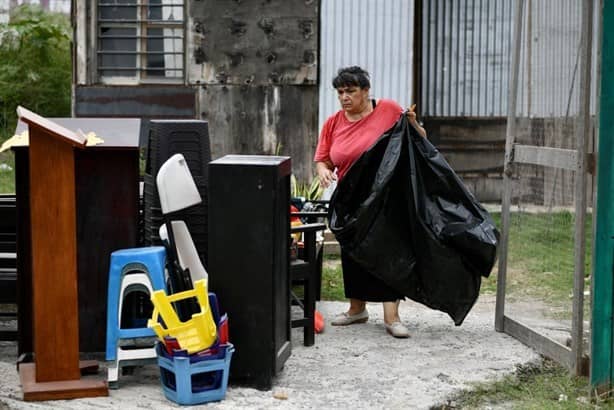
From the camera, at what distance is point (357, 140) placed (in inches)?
281

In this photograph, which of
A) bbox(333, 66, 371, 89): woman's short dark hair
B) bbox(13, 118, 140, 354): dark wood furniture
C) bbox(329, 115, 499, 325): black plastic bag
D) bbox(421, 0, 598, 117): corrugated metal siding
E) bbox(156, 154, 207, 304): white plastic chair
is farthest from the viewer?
bbox(421, 0, 598, 117): corrugated metal siding

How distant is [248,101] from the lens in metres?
12.1

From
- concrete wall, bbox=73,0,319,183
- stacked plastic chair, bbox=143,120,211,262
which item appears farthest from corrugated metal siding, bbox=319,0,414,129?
stacked plastic chair, bbox=143,120,211,262

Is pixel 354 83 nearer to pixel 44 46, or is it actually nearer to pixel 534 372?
pixel 534 372

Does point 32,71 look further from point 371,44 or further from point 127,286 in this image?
point 127,286

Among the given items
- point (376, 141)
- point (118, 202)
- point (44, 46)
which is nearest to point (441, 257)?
point (376, 141)

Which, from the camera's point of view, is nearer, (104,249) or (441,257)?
(104,249)

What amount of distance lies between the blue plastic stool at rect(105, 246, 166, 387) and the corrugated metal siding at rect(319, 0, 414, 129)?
6.60m

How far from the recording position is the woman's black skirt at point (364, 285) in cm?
714

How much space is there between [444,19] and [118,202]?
311 inches

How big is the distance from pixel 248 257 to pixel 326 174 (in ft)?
5.24

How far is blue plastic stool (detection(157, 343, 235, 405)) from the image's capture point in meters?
5.34

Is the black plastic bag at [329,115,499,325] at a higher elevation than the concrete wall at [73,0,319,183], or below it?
below

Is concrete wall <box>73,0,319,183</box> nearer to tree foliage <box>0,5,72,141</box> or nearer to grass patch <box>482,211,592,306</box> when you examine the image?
tree foliage <box>0,5,72,141</box>
